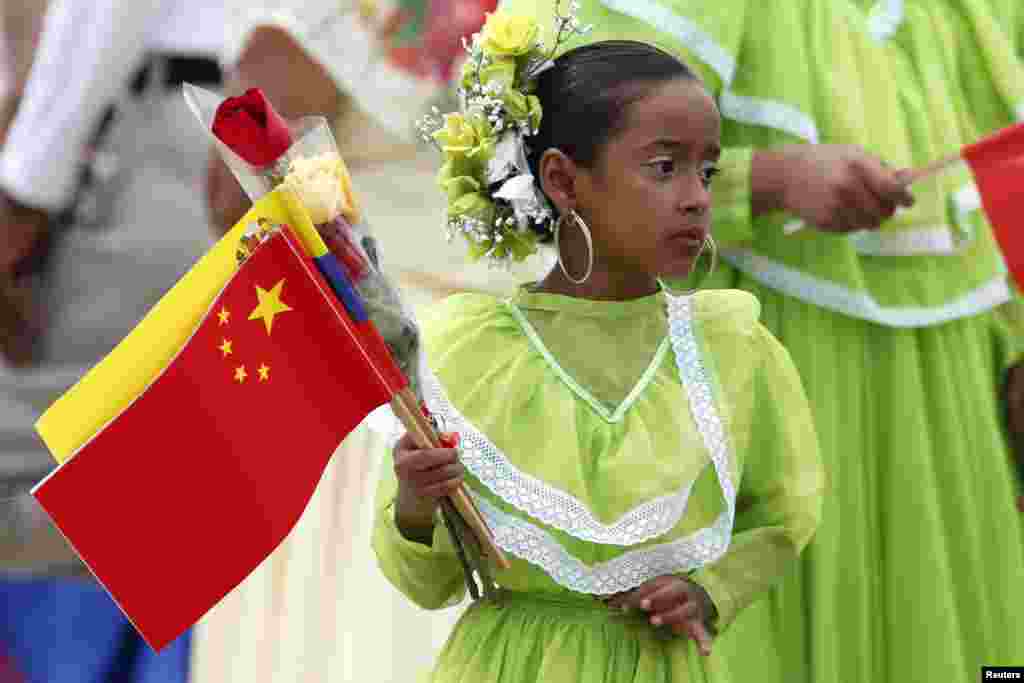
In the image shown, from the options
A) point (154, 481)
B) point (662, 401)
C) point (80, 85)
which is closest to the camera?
point (154, 481)

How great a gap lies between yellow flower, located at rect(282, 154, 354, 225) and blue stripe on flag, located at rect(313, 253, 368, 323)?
0.15 ft

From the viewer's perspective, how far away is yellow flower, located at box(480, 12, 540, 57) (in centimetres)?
238

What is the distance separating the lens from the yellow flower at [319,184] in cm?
211

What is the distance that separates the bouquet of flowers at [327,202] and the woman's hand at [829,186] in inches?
31.9

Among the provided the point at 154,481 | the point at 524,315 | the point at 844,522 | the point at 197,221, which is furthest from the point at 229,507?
the point at 197,221

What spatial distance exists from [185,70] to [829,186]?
2101 mm

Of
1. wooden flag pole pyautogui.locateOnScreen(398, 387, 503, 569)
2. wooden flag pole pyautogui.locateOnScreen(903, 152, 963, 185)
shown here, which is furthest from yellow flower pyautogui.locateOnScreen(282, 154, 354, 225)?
wooden flag pole pyautogui.locateOnScreen(903, 152, 963, 185)

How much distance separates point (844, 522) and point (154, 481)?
1149 millimetres

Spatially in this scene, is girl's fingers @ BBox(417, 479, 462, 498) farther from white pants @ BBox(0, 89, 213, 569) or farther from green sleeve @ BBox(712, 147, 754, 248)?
white pants @ BBox(0, 89, 213, 569)

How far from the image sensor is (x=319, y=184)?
2.11 m

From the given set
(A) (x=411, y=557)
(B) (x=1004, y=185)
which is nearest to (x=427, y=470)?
(A) (x=411, y=557)

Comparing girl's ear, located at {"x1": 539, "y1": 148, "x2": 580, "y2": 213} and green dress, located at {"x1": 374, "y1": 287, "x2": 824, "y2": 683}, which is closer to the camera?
green dress, located at {"x1": 374, "y1": 287, "x2": 824, "y2": 683}

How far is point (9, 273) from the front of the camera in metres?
4.45

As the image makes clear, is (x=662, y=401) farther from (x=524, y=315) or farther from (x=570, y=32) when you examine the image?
(x=570, y=32)
